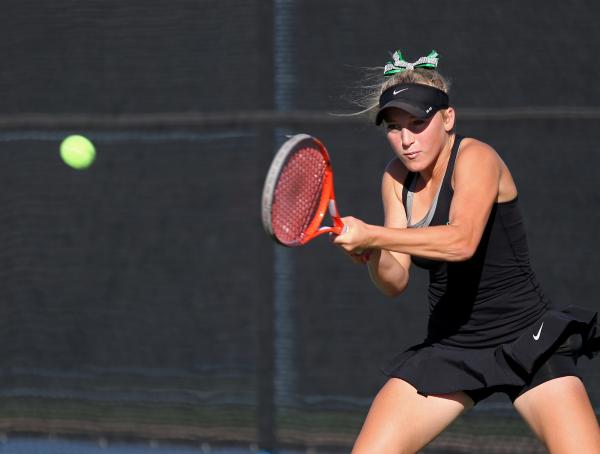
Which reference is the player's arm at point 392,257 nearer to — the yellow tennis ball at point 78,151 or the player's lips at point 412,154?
the player's lips at point 412,154

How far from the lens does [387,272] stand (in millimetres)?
3604

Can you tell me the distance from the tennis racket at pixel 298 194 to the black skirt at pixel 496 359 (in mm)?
550

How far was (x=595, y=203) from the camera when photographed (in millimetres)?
4836

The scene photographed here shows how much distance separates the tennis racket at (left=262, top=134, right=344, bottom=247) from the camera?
10.2ft

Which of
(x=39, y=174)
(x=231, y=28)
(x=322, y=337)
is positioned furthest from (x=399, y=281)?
(x=39, y=174)

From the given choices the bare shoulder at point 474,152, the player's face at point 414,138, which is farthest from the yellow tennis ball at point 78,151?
the bare shoulder at point 474,152

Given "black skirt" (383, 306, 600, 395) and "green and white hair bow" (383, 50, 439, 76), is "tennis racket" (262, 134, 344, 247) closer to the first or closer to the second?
"green and white hair bow" (383, 50, 439, 76)

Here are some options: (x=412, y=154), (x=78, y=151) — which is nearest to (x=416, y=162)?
(x=412, y=154)

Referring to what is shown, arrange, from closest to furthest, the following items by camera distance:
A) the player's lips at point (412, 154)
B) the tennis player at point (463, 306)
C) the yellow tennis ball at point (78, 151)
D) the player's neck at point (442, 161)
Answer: the tennis player at point (463, 306), the player's lips at point (412, 154), the player's neck at point (442, 161), the yellow tennis ball at point (78, 151)

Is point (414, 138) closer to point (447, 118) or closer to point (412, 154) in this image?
point (412, 154)

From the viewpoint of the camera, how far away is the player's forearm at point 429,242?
3.12m

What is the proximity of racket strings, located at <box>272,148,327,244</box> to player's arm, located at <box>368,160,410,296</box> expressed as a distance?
1.01 ft

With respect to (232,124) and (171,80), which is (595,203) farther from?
(171,80)

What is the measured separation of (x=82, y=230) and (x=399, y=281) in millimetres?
2131
